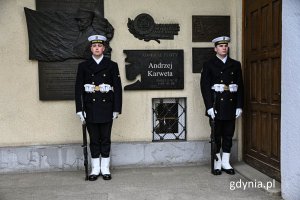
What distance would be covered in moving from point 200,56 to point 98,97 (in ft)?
6.29

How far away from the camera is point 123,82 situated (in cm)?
598


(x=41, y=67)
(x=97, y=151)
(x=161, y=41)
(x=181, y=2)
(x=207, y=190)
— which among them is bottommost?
(x=207, y=190)

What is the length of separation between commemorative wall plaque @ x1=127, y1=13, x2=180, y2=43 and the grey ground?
217 centimetres

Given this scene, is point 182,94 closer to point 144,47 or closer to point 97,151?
point 144,47

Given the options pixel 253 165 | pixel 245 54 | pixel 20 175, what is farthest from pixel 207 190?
pixel 20 175

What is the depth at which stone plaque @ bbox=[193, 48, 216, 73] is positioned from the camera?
6.11m

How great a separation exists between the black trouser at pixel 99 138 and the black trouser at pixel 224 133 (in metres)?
1.66

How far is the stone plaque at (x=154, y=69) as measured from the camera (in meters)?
5.98

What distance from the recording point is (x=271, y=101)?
5.18 metres

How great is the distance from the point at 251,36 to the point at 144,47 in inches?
68.2

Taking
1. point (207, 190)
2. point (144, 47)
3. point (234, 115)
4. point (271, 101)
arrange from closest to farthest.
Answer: point (207, 190)
point (271, 101)
point (234, 115)
point (144, 47)

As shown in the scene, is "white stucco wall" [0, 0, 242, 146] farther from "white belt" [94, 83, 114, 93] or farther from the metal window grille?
"white belt" [94, 83, 114, 93]

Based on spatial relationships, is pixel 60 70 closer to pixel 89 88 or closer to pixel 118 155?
pixel 89 88

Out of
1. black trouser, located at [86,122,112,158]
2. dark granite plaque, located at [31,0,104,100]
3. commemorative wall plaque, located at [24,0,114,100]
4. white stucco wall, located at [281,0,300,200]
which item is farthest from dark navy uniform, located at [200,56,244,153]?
dark granite plaque, located at [31,0,104,100]
